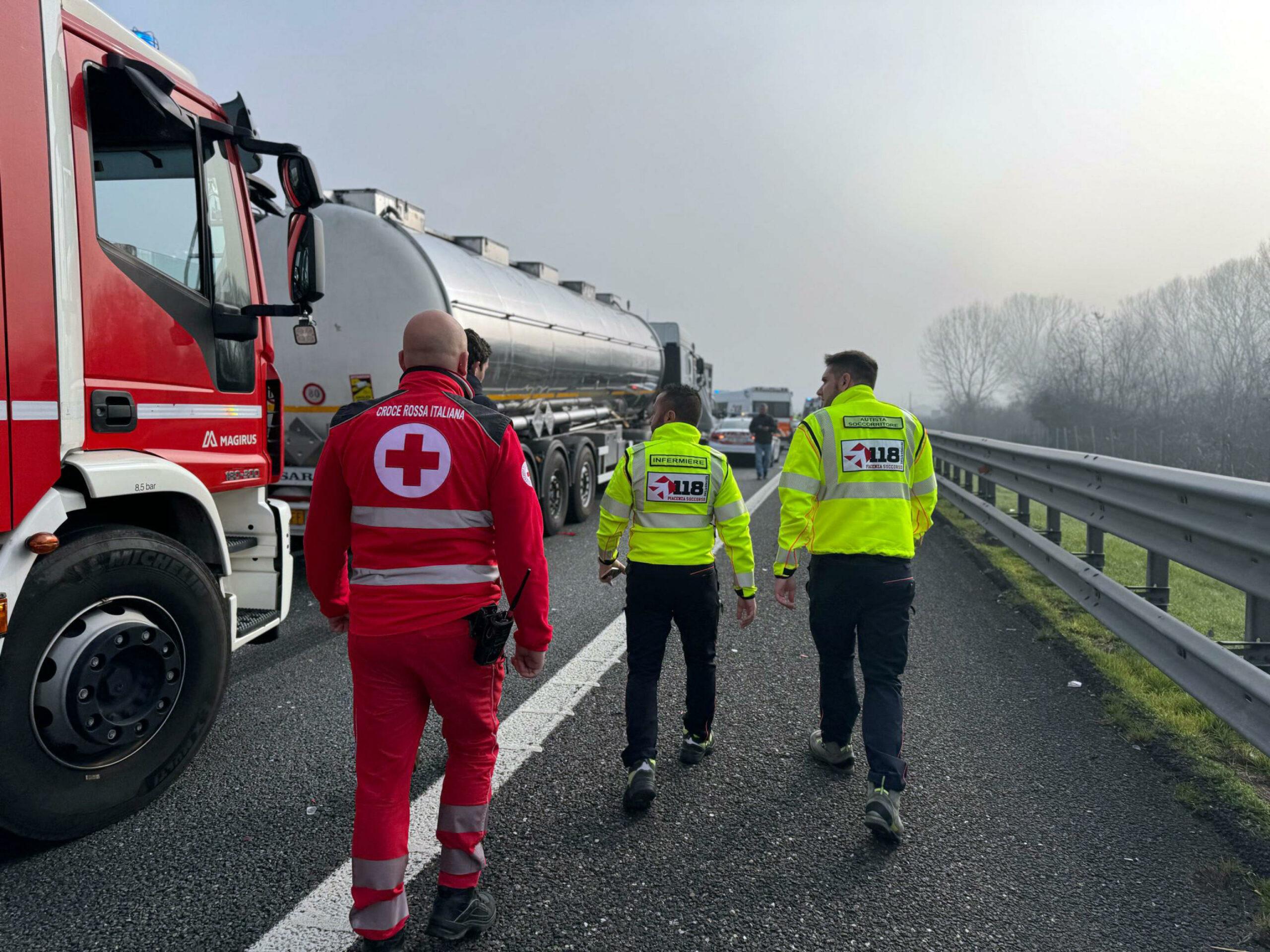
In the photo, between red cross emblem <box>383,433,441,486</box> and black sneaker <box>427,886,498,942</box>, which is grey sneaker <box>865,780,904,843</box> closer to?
black sneaker <box>427,886,498,942</box>

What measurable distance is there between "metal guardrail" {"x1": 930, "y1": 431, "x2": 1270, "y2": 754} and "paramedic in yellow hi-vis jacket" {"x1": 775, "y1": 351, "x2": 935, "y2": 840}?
1162mm

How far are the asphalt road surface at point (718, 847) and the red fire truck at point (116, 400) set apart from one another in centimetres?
43

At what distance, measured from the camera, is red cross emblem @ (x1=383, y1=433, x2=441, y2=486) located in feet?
8.27

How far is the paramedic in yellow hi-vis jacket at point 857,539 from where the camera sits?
11.7 feet

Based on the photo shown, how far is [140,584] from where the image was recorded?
11.1 ft

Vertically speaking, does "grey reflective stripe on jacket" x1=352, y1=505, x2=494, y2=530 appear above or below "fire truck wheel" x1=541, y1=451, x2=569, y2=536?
above

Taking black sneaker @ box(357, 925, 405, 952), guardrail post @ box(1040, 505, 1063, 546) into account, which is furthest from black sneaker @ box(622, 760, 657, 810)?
guardrail post @ box(1040, 505, 1063, 546)

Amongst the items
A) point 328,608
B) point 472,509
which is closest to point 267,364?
point 328,608

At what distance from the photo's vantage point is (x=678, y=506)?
12.3 feet

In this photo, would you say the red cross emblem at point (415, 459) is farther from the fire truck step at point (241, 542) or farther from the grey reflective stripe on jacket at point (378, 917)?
the fire truck step at point (241, 542)

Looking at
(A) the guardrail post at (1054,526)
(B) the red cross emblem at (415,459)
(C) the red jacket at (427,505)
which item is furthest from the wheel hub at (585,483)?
(B) the red cross emblem at (415,459)

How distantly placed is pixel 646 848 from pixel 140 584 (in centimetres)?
219

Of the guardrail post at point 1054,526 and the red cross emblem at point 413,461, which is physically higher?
the red cross emblem at point 413,461

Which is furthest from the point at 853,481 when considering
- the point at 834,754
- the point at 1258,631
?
the point at 1258,631
